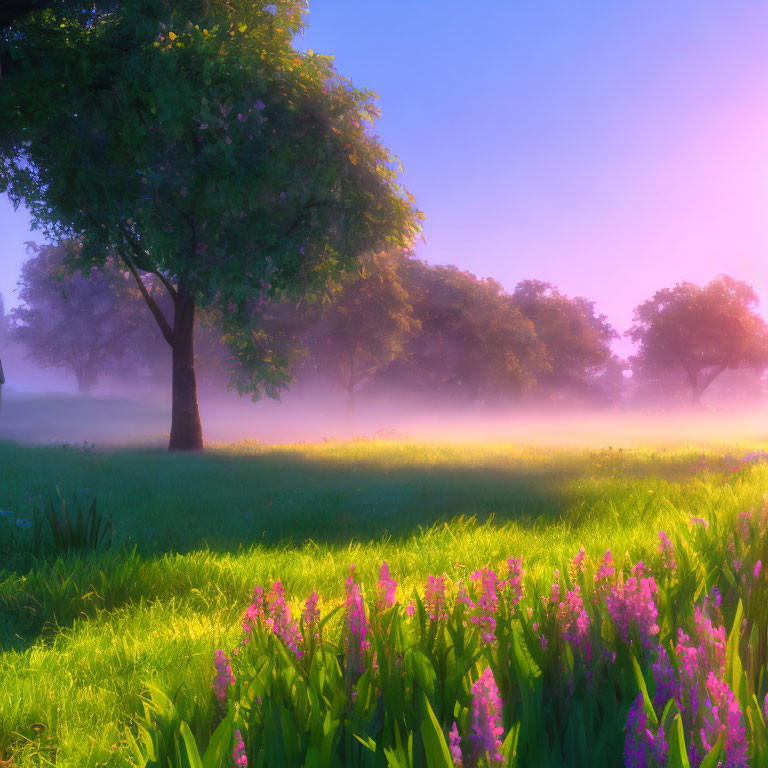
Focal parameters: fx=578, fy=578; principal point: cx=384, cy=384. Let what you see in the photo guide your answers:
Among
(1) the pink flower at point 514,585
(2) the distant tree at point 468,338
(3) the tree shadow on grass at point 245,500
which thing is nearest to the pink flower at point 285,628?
(1) the pink flower at point 514,585

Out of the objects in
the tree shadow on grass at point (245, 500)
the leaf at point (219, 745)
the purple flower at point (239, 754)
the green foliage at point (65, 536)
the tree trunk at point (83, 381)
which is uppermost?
the tree trunk at point (83, 381)

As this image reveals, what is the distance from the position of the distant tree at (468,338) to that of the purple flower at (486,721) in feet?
121

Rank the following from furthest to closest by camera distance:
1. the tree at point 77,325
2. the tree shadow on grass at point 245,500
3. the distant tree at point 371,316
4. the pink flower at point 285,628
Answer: the tree at point 77,325 → the distant tree at point 371,316 → the tree shadow on grass at point 245,500 → the pink flower at point 285,628

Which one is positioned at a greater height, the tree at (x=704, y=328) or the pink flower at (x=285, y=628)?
the tree at (x=704, y=328)

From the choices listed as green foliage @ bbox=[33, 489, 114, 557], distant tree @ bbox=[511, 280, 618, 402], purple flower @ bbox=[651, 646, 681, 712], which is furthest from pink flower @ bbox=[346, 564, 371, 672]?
distant tree @ bbox=[511, 280, 618, 402]

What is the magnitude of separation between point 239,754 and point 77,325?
183 ft

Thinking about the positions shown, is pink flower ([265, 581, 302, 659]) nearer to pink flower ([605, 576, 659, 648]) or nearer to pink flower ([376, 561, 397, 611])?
pink flower ([376, 561, 397, 611])

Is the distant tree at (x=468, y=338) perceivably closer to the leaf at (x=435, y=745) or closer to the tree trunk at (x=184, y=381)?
the tree trunk at (x=184, y=381)

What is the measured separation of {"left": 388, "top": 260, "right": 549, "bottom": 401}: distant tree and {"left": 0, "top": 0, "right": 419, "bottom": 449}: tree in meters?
22.9

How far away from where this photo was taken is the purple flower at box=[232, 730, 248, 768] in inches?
61.9

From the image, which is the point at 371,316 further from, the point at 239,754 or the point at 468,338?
the point at 239,754

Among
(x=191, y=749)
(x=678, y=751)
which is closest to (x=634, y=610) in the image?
(x=678, y=751)

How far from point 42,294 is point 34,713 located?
193ft

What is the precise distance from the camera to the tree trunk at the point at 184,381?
1833 centimetres
